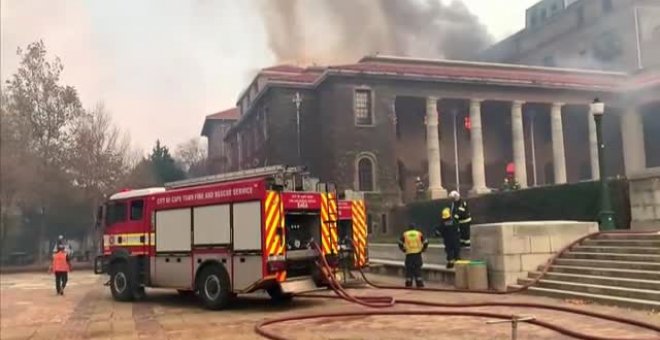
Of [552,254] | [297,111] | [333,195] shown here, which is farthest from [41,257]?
[552,254]

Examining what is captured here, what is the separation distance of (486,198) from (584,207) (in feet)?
20.0

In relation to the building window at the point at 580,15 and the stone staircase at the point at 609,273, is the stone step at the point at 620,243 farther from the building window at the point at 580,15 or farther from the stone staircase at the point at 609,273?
the building window at the point at 580,15

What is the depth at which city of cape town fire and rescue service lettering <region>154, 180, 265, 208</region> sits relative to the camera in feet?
42.0

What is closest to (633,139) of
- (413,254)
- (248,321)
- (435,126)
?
(435,126)

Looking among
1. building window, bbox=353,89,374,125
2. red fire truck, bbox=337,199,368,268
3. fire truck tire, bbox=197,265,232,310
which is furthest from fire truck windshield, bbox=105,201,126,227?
building window, bbox=353,89,374,125

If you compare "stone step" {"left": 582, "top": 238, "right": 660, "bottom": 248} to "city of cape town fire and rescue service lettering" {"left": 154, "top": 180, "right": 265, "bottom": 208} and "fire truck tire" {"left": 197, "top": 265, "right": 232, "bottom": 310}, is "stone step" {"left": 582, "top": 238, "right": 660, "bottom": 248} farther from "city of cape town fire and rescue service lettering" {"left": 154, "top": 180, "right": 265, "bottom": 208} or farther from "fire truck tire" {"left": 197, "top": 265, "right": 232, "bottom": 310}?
"fire truck tire" {"left": 197, "top": 265, "right": 232, "bottom": 310}

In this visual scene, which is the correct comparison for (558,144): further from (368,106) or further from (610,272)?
(610,272)

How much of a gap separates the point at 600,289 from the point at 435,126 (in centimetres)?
3532

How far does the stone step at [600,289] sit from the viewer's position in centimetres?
1068

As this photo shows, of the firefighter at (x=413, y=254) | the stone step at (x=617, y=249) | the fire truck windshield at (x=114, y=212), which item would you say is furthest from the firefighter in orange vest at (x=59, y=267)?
the stone step at (x=617, y=249)

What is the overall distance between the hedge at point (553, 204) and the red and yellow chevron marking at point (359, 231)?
21.0ft

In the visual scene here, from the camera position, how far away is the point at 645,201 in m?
15.2

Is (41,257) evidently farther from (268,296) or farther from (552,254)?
(552,254)

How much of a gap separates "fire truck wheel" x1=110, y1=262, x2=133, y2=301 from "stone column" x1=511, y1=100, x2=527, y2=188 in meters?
37.2
